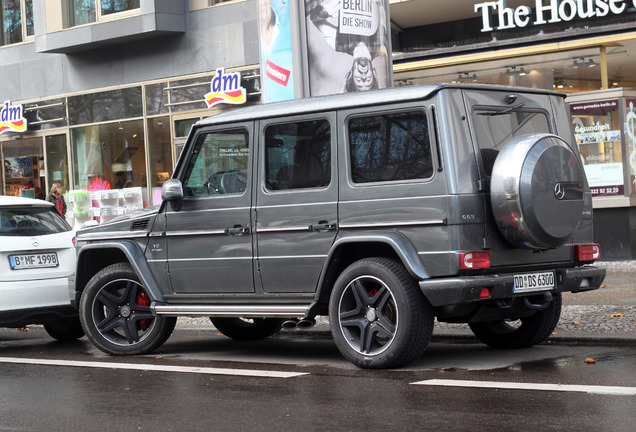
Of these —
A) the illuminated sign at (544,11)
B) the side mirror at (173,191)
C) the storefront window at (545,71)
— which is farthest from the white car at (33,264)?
the illuminated sign at (544,11)

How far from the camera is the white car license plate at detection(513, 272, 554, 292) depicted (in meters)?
7.78

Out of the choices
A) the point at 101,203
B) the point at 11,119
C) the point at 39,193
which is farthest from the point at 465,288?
the point at 11,119

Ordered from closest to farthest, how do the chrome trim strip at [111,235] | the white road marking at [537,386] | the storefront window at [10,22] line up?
the white road marking at [537,386] < the chrome trim strip at [111,235] < the storefront window at [10,22]

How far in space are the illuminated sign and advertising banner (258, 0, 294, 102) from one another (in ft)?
19.8

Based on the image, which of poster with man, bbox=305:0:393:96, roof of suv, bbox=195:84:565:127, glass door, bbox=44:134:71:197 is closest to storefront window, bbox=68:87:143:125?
glass door, bbox=44:134:71:197

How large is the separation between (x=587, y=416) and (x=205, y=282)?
4070 millimetres

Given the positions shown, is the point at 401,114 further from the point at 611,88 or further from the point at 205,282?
the point at 611,88

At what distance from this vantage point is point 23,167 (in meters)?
26.1

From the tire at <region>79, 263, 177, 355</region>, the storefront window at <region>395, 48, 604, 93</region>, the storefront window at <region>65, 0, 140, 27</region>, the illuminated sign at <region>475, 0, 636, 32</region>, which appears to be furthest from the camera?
the storefront window at <region>65, 0, 140, 27</region>

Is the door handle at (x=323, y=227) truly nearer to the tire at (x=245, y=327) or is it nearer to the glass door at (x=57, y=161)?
the tire at (x=245, y=327)

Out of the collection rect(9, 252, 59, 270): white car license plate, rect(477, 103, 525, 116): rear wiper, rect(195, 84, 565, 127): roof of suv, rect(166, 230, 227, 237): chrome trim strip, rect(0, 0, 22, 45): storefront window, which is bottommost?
rect(9, 252, 59, 270): white car license plate

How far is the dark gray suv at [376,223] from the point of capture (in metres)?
7.57

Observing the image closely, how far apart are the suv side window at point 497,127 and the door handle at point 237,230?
2.09m

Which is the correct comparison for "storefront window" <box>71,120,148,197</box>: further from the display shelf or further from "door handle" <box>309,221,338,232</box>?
"door handle" <box>309,221,338,232</box>
